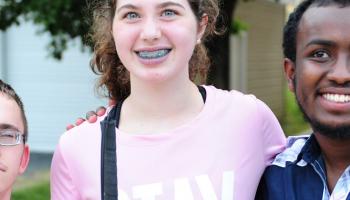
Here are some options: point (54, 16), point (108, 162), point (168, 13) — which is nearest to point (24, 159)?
point (108, 162)

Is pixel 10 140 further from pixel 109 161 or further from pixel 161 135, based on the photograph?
pixel 161 135

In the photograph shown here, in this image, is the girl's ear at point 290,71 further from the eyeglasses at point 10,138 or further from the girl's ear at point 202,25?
the eyeglasses at point 10,138

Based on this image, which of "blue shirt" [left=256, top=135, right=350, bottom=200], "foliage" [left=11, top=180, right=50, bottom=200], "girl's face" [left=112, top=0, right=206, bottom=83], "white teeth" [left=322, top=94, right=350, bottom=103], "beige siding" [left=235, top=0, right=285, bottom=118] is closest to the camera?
"white teeth" [left=322, top=94, right=350, bottom=103]

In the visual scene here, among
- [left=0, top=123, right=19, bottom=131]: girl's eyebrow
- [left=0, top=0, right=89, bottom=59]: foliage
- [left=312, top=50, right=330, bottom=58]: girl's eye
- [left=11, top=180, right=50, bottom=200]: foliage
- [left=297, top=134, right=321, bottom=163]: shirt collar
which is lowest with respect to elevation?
[left=11, top=180, right=50, bottom=200]: foliage

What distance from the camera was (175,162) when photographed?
2.45 meters

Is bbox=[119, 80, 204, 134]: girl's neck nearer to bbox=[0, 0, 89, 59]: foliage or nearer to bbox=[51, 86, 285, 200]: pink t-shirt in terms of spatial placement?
bbox=[51, 86, 285, 200]: pink t-shirt

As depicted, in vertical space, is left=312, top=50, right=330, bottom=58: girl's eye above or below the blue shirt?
above

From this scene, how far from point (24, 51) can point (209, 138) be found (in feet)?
33.6

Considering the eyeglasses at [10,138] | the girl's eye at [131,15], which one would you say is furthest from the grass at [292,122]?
the eyeglasses at [10,138]

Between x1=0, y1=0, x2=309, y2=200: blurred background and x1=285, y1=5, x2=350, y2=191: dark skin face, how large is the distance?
2.16 meters

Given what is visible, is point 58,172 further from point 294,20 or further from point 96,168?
point 294,20

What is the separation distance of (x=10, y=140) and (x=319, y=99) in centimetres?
120

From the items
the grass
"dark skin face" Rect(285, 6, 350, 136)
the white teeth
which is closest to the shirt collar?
"dark skin face" Rect(285, 6, 350, 136)

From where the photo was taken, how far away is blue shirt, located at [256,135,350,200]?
7.70 ft
